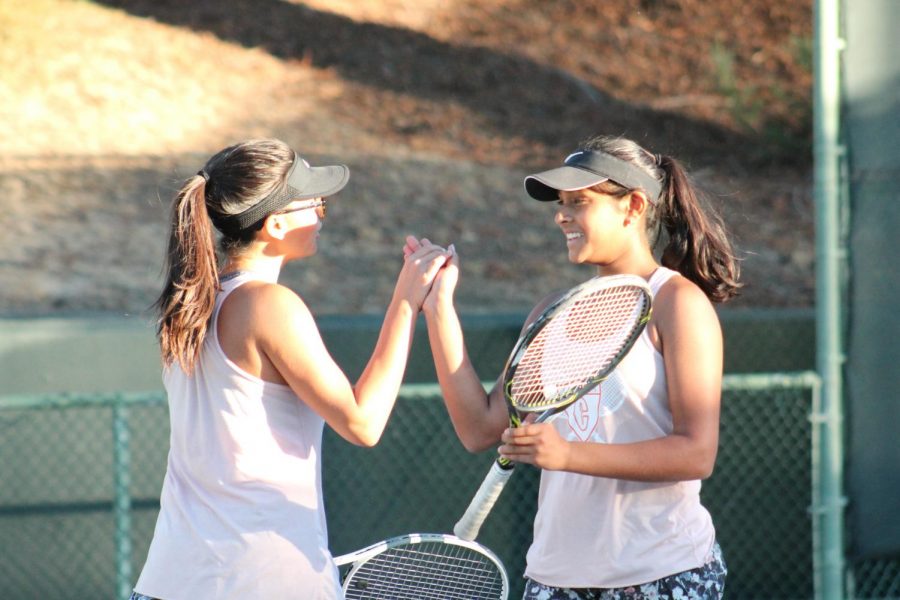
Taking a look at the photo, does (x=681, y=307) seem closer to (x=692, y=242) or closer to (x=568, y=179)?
(x=692, y=242)

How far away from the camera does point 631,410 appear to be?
101 inches

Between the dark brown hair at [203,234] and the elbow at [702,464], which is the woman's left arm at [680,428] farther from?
the dark brown hair at [203,234]

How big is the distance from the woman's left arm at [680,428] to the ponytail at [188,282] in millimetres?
654

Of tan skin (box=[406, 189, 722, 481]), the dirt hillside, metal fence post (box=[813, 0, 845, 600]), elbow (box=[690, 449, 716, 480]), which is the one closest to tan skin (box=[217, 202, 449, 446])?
tan skin (box=[406, 189, 722, 481])

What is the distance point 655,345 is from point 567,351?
0.63 ft

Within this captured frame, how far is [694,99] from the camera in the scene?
1100 cm

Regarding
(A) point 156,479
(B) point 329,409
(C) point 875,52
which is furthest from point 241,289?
(C) point 875,52

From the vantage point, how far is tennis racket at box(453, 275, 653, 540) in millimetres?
2492

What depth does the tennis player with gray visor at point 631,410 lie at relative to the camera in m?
2.48

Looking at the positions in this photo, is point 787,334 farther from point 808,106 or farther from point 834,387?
point 808,106

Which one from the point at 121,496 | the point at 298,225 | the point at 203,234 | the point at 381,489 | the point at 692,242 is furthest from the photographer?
the point at 381,489

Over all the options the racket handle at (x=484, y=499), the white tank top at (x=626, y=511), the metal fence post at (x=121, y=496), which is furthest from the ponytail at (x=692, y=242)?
the metal fence post at (x=121, y=496)

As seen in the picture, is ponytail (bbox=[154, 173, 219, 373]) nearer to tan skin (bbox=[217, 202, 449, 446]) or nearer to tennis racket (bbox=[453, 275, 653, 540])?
tan skin (bbox=[217, 202, 449, 446])

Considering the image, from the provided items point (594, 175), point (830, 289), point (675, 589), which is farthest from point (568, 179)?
point (830, 289)
